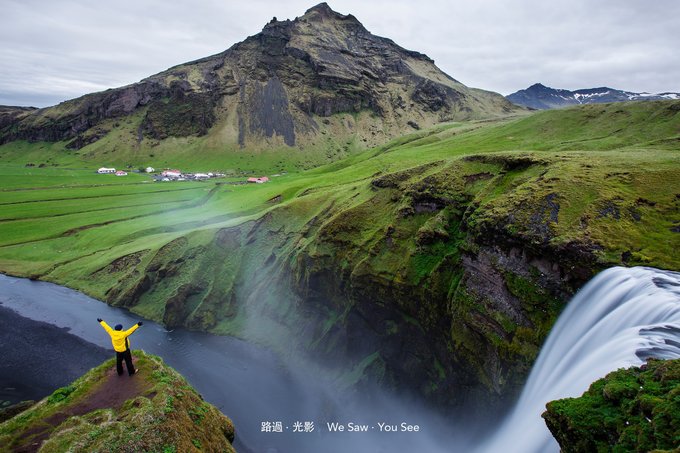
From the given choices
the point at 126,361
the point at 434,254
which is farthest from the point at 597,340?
the point at 126,361

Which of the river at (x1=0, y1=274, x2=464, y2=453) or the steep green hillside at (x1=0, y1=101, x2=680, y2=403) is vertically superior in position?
A: the steep green hillside at (x1=0, y1=101, x2=680, y2=403)

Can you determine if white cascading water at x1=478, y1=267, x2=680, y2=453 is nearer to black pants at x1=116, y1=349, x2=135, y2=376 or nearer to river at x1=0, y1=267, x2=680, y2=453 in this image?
river at x1=0, y1=267, x2=680, y2=453

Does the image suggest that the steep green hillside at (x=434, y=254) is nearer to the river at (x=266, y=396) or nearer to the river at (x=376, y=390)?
the river at (x=376, y=390)

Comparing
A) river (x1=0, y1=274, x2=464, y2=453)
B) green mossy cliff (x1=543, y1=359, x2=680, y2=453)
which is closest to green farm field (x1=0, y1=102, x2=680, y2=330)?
river (x1=0, y1=274, x2=464, y2=453)

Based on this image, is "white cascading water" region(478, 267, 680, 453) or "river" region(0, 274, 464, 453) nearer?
"white cascading water" region(478, 267, 680, 453)

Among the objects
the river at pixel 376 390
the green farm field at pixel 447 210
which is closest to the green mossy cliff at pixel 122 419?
the river at pixel 376 390

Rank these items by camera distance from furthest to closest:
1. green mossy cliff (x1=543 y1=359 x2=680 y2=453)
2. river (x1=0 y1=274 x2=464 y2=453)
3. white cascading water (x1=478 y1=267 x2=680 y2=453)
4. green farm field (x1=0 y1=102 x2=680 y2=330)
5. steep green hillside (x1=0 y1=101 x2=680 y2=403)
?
river (x1=0 y1=274 x2=464 y2=453) < green farm field (x1=0 y1=102 x2=680 y2=330) < steep green hillside (x1=0 y1=101 x2=680 y2=403) < white cascading water (x1=478 y1=267 x2=680 y2=453) < green mossy cliff (x1=543 y1=359 x2=680 y2=453)

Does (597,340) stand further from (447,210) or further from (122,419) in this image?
(122,419)
